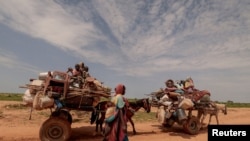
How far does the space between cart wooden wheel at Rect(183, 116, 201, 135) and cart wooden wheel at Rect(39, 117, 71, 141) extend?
633 centimetres

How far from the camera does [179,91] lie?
1489 cm

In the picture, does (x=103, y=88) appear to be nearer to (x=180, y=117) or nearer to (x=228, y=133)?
(x=180, y=117)

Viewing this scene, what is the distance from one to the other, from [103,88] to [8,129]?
18.6 feet

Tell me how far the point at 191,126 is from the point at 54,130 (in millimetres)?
7173

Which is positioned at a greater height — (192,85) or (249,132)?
(192,85)

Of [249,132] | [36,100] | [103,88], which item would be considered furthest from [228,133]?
[36,100]

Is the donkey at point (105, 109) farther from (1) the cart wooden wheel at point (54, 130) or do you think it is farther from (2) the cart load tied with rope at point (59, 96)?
(1) the cart wooden wheel at point (54, 130)

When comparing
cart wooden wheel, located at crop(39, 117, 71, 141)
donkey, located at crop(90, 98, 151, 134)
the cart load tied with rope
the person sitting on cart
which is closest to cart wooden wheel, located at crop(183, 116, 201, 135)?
the person sitting on cart

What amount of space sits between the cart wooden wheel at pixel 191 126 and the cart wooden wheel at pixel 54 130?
249 inches

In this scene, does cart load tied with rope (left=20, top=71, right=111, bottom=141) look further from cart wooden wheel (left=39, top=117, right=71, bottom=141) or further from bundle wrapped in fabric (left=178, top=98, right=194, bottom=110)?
bundle wrapped in fabric (left=178, top=98, right=194, bottom=110)

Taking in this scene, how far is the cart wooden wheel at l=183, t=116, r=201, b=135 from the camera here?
559 inches

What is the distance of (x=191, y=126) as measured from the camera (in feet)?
47.2

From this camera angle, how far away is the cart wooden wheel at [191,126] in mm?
14211

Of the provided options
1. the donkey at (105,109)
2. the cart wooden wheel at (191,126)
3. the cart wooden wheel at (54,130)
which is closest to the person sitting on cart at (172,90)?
the donkey at (105,109)
